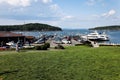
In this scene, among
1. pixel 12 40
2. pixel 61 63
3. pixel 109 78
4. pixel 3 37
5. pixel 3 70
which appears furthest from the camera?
pixel 12 40

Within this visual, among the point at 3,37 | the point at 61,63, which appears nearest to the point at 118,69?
the point at 61,63

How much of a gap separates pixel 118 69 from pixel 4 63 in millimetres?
13882

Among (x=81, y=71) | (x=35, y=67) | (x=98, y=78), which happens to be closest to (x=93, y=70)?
(x=81, y=71)

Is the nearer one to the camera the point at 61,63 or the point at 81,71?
the point at 81,71

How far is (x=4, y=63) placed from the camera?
36.1 m

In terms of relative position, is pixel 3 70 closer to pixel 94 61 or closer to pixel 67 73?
pixel 67 73

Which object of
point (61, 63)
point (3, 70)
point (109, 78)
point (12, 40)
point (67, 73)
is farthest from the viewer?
point (12, 40)

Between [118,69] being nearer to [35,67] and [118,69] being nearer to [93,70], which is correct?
[93,70]

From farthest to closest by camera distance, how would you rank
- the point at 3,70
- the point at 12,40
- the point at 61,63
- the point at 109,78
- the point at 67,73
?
the point at 12,40 → the point at 61,63 → the point at 3,70 → the point at 67,73 → the point at 109,78

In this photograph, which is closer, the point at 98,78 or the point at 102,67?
the point at 98,78

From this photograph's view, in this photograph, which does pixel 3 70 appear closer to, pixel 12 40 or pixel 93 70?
pixel 93 70

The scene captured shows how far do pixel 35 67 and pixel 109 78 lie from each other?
31.3ft

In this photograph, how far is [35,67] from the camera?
109ft

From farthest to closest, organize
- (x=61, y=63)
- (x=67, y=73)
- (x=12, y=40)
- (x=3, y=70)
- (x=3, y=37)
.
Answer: (x=12, y=40)
(x=3, y=37)
(x=61, y=63)
(x=3, y=70)
(x=67, y=73)
